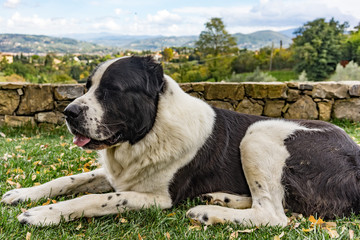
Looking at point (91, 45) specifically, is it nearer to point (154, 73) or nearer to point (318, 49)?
point (318, 49)

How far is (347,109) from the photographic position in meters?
6.62

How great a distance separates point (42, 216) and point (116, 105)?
2.88 ft

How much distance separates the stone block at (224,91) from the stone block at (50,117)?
3.15 meters

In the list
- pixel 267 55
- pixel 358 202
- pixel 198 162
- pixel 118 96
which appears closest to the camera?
pixel 118 96

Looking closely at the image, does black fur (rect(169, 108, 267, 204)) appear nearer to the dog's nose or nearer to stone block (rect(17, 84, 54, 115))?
the dog's nose

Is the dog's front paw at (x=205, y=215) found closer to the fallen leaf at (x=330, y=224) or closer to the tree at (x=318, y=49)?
the fallen leaf at (x=330, y=224)

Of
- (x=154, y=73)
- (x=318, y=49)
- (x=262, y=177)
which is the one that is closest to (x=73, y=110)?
(x=154, y=73)

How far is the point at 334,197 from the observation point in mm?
2219

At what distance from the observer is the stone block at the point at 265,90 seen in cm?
657

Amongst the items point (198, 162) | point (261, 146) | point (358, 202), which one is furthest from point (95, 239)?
point (358, 202)

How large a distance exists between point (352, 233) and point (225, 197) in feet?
2.89

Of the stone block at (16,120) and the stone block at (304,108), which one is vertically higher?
the stone block at (304,108)

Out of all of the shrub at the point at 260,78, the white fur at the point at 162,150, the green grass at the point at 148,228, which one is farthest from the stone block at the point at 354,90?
the shrub at the point at 260,78

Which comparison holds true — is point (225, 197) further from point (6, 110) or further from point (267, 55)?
point (267, 55)
